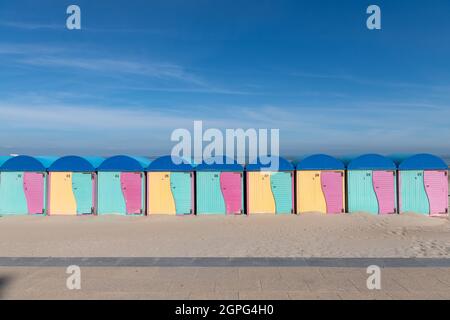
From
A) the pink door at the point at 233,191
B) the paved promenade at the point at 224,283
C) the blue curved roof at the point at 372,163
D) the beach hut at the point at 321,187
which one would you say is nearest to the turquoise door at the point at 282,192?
the beach hut at the point at 321,187

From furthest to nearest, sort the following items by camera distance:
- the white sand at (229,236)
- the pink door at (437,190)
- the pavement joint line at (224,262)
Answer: the pink door at (437,190), the white sand at (229,236), the pavement joint line at (224,262)

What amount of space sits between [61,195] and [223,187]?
17.0ft

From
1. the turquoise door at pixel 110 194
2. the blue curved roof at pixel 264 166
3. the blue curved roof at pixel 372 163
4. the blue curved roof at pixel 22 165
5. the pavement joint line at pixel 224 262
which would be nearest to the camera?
the pavement joint line at pixel 224 262

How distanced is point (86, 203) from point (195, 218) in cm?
356

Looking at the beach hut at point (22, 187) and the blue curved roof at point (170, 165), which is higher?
the blue curved roof at point (170, 165)

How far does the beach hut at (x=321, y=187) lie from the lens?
12305mm

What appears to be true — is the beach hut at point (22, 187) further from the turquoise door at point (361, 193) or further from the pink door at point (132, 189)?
the turquoise door at point (361, 193)

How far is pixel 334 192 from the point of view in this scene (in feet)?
40.4

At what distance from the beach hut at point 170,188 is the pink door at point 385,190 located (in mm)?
5770

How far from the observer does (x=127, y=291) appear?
5.29 meters

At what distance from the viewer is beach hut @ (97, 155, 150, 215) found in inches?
490

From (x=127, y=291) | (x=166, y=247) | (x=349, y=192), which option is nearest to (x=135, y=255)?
(x=166, y=247)

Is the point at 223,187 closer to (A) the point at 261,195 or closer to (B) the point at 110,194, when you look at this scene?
(A) the point at 261,195
